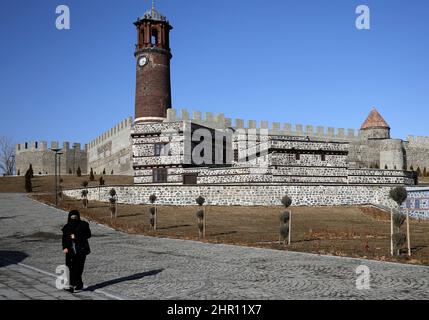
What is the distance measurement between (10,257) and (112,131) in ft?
151

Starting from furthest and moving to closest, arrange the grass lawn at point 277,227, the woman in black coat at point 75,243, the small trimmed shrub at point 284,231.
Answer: the small trimmed shrub at point 284,231 → the grass lawn at point 277,227 → the woman in black coat at point 75,243

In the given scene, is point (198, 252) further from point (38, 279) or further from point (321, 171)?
point (321, 171)

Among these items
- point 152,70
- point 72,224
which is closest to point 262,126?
point 152,70

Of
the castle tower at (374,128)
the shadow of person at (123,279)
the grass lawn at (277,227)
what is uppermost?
the castle tower at (374,128)

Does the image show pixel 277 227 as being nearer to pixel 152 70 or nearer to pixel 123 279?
pixel 123 279

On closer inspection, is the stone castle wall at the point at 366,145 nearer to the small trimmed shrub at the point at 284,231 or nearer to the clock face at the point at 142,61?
the clock face at the point at 142,61

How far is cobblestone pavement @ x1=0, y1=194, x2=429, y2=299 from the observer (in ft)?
28.0

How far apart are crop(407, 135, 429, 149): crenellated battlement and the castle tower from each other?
19.4 ft

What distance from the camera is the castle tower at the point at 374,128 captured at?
61.3m

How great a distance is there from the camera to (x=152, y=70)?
→ 1845 inches

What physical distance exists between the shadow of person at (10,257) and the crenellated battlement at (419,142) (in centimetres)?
6128

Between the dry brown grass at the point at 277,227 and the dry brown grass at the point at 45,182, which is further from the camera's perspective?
the dry brown grass at the point at 45,182

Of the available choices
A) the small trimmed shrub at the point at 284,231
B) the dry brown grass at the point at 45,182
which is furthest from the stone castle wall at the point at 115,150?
the small trimmed shrub at the point at 284,231
